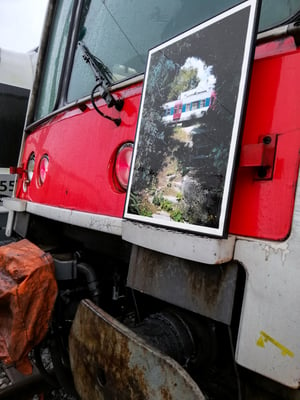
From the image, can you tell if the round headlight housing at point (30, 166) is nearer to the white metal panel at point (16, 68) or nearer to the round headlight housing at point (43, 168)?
the round headlight housing at point (43, 168)

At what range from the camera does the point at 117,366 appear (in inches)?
40.7

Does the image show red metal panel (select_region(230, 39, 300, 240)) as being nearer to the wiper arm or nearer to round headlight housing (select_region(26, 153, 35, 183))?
the wiper arm

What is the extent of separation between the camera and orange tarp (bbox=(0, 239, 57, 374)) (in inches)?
52.3

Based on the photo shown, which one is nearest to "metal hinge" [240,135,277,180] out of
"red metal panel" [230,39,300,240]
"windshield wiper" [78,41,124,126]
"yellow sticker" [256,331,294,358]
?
"red metal panel" [230,39,300,240]

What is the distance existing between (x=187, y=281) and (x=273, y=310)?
0.28 m

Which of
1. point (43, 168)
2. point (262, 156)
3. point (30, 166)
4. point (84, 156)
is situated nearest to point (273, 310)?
point (262, 156)

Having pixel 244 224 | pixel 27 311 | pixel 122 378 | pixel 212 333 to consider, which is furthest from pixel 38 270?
pixel 244 224

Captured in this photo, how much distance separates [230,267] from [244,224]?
0.13 metres

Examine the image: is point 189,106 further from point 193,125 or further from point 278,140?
point 278,140

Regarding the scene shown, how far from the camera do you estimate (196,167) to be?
3.28ft

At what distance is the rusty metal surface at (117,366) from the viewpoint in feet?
2.90

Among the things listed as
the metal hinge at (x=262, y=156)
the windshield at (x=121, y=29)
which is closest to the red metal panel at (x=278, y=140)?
the metal hinge at (x=262, y=156)

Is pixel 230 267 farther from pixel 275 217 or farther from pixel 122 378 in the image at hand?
pixel 122 378

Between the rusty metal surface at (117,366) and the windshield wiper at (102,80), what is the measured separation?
0.86 meters
